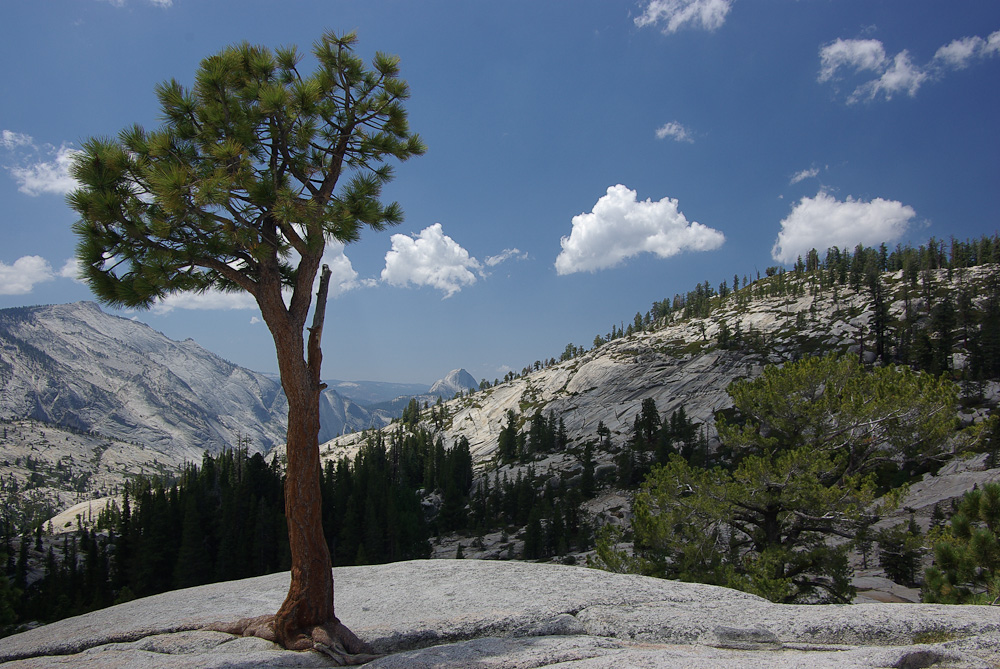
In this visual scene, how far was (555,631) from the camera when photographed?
829cm

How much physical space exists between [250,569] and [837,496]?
2925 inches

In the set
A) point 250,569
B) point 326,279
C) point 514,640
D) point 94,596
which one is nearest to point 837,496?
point 514,640

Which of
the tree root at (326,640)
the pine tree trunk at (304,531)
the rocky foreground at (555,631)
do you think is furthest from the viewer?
the pine tree trunk at (304,531)

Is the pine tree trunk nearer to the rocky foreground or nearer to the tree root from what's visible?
the tree root

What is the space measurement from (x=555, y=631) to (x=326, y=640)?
4.00 m

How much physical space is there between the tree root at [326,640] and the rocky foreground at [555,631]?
188 mm

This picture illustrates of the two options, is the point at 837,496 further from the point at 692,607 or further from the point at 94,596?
the point at 94,596

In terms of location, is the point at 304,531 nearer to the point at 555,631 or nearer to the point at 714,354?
the point at 555,631

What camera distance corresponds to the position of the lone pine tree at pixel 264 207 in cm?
851

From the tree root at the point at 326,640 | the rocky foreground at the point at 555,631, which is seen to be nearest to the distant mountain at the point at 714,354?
the rocky foreground at the point at 555,631

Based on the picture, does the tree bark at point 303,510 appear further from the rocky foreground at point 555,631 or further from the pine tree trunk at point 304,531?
the rocky foreground at point 555,631

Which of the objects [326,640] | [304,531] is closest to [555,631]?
[326,640]

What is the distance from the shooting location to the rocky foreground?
6711mm

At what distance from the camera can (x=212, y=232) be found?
925 centimetres
